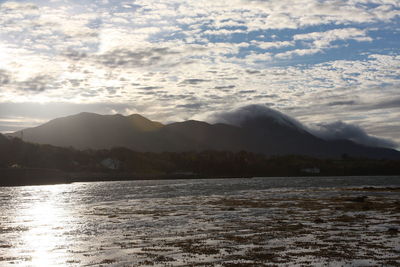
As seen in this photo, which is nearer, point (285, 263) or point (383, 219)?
point (285, 263)

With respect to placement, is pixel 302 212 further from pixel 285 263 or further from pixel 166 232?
pixel 285 263

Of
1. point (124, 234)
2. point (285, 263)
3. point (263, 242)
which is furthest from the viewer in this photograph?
point (124, 234)

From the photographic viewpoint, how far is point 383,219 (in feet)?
172

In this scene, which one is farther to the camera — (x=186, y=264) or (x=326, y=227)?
(x=326, y=227)

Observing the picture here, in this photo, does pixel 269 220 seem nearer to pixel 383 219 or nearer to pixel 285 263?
pixel 383 219

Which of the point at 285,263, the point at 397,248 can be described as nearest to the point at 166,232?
the point at 285,263

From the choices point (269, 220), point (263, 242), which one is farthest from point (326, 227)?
point (263, 242)

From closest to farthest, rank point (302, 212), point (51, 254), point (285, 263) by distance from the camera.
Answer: point (285, 263) → point (51, 254) → point (302, 212)

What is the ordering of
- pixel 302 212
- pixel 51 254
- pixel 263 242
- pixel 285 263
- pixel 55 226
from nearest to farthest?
pixel 285 263, pixel 51 254, pixel 263 242, pixel 55 226, pixel 302 212

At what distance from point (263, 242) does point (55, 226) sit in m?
26.7

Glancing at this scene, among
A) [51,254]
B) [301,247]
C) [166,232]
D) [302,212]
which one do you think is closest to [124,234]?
[166,232]

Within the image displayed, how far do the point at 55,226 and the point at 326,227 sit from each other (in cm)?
3074

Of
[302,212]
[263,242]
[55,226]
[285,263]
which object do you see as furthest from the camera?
[302,212]

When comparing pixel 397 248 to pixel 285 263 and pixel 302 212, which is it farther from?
pixel 302 212
